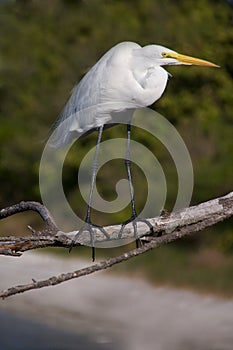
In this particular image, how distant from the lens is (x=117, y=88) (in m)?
1.80

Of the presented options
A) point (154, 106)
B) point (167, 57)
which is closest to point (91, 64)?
point (154, 106)

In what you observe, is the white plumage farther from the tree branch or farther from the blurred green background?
the blurred green background

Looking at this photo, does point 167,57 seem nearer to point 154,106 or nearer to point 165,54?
point 165,54

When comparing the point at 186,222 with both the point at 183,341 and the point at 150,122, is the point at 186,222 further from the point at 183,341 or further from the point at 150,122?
the point at 183,341

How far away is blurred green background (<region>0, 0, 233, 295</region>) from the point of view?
5.27 meters

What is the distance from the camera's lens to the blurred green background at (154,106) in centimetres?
527

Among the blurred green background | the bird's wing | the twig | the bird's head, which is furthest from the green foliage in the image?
the twig

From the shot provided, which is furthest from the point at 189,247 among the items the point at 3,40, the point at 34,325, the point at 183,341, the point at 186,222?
the point at 186,222

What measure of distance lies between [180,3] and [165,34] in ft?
1.38

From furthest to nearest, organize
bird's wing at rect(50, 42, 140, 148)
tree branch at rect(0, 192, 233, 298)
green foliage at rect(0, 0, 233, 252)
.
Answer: green foliage at rect(0, 0, 233, 252), bird's wing at rect(50, 42, 140, 148), tree branch at rect(0, 192, 233, 298)

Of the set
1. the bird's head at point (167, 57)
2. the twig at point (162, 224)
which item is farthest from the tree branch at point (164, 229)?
the bird's head at point (167, 57)

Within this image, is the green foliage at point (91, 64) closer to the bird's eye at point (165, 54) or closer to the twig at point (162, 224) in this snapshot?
the bird's eye at point (165, 54)

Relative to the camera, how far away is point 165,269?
5.71 m

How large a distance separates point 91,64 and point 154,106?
19.5 inches
